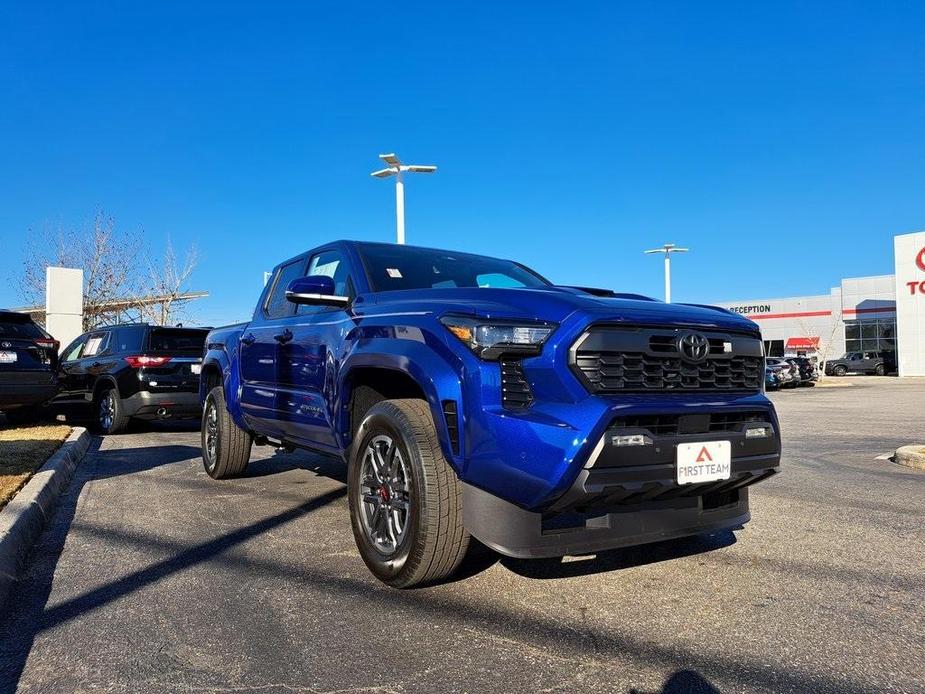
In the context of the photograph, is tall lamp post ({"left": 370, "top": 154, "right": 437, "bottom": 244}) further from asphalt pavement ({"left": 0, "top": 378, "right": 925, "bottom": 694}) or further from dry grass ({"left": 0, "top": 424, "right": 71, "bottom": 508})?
asphalt pavement ({"left": 0, "top": 378, "right": 925, "bottom": 694})

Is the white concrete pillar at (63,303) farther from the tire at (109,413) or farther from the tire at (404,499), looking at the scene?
the tire at (404,499)

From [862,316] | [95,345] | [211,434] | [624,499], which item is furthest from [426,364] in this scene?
[862,316]

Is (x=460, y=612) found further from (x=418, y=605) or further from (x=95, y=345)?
(x=95, y=345)

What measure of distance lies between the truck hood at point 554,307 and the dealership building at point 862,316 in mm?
37666

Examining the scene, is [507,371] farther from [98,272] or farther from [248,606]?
[98,272]

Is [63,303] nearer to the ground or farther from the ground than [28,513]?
farther from the ground

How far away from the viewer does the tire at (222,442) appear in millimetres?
6133

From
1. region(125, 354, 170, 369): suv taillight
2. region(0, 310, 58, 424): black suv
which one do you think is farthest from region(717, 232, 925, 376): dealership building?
region(0, 310, 58, 424): black suv

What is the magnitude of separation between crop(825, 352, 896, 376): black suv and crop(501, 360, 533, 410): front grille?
47.4 meters

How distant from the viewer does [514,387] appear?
2.89 metres

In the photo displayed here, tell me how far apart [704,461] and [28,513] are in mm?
4147

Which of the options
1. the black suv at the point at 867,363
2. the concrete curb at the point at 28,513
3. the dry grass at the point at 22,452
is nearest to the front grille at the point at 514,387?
the concrete curb at the point at 28,513

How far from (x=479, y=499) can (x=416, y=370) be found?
0.69 m

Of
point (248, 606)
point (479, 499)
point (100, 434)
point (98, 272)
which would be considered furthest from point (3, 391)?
point (98, 272)
